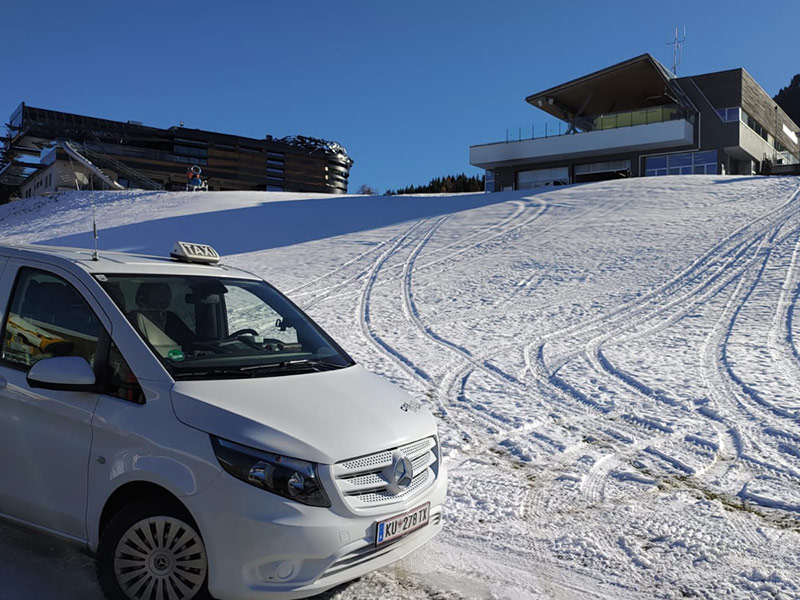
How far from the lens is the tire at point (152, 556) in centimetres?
291

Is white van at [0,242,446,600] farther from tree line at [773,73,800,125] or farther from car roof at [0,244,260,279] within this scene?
tree line at [773,73,800,125]

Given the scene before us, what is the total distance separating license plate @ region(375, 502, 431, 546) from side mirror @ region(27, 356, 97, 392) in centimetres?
155

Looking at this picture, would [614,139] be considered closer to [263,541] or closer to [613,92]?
[613,92]

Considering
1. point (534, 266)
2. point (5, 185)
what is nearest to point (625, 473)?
point (534, 266)

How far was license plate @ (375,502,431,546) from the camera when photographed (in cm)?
306

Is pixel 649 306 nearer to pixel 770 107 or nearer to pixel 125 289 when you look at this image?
pixel 125 289

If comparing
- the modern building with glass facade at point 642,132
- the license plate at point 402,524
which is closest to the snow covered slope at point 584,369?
the license plate at point 402,524

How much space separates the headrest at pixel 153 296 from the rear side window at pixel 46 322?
277 mm

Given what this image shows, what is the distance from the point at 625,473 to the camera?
206 inches

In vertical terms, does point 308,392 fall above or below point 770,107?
below

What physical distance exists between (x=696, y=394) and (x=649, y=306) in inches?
199

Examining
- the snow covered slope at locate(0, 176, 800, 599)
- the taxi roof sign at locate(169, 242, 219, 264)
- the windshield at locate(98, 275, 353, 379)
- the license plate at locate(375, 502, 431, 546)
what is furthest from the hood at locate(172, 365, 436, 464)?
the taxi roof sign at locate(169, 242, 219, 264)

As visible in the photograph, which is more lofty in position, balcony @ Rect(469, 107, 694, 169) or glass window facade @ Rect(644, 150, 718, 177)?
balcony @ Rect(469, 107, 694, 169)

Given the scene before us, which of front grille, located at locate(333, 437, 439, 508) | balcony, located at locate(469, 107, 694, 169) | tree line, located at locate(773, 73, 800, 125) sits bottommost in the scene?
front grille, located at locate(333, 437, 439, 508)
